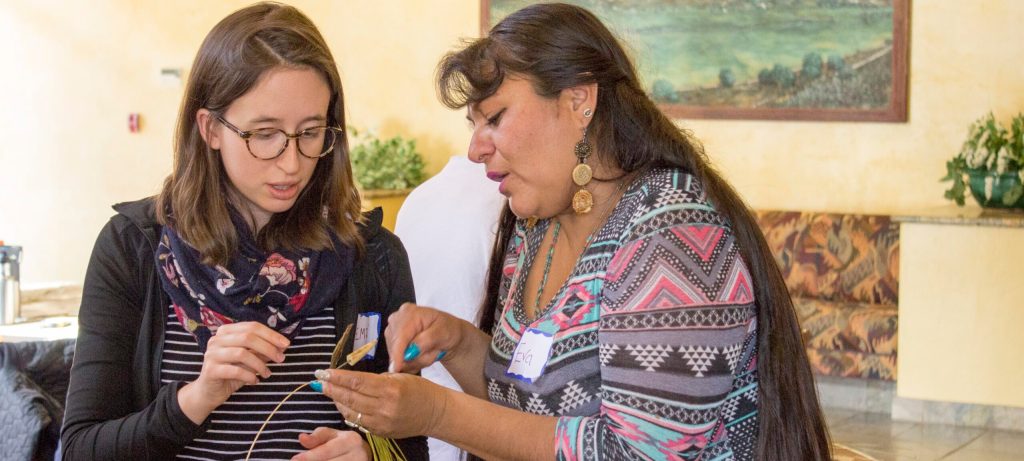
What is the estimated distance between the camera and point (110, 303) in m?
1.90

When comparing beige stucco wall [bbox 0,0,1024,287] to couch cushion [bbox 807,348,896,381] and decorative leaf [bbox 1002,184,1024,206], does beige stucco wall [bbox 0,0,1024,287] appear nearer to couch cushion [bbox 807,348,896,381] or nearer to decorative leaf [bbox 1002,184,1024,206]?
decorative leaf [bbox 1002,184,1024,206]

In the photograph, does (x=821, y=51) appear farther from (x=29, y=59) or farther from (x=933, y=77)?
(x=29, y=59)

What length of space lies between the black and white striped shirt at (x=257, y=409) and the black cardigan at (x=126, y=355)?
1.3 inches

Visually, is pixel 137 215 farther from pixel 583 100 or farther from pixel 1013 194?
pixel 1013 194

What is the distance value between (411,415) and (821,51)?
634 centimetres

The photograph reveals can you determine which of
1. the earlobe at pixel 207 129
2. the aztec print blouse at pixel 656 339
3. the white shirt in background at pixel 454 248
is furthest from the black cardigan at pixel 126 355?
the white shirt in background at pixel 454 248

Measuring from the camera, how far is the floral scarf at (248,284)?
1.93m

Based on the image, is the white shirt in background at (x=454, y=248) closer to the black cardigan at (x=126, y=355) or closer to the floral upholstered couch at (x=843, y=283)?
the black cardigan at (x=126, y=355)

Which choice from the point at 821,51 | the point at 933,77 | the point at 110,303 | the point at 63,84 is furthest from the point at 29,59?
the point at 110,303

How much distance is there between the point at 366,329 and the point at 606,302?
47 cm

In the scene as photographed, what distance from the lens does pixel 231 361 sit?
5.65 feet

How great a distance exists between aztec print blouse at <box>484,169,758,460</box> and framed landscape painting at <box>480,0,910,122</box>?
5532 mm

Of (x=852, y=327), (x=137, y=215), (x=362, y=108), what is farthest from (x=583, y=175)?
(x=362, y=108)

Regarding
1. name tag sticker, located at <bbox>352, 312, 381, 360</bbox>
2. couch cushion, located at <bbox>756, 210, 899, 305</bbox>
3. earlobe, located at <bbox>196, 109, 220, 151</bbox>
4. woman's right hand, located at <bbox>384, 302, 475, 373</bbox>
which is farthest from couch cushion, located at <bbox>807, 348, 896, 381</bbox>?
earlobe, located at <bbox>196, 109, 220, 151</bbox>
